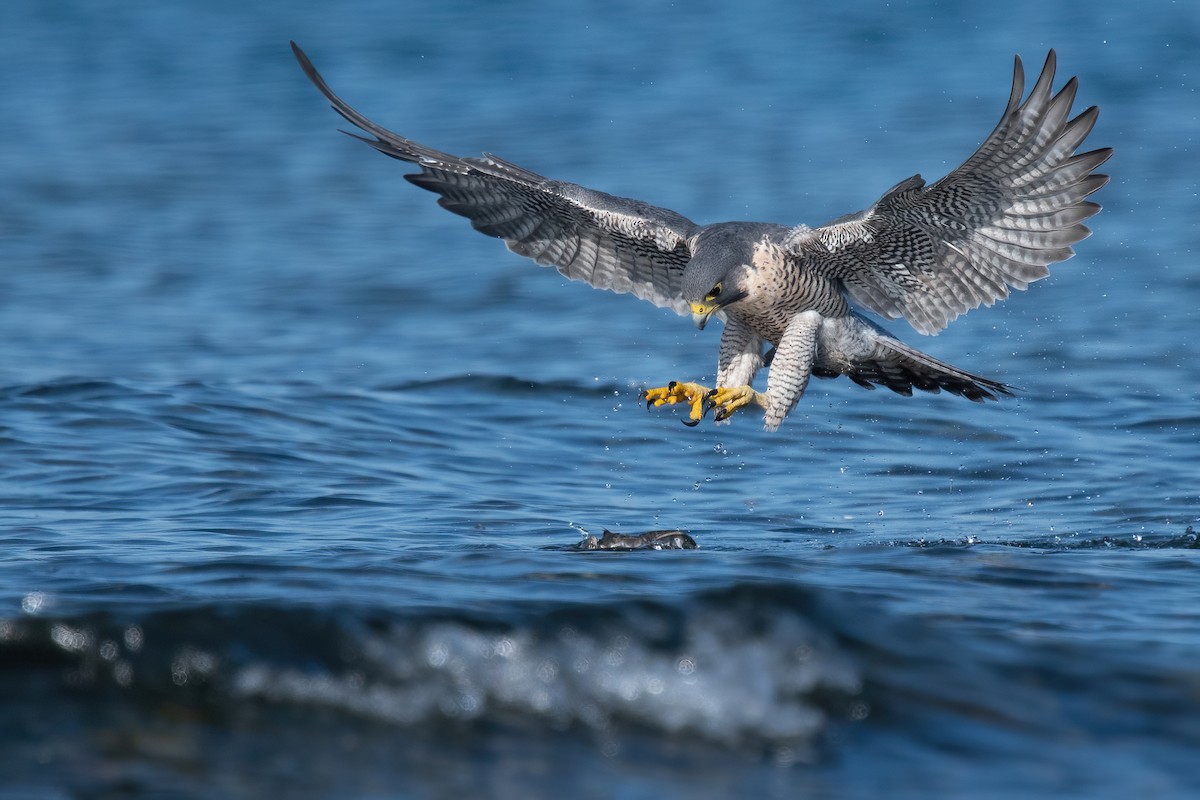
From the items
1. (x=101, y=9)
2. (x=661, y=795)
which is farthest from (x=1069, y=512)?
(x=101, y=9)

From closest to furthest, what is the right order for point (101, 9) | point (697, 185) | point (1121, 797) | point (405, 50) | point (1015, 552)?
point (1121, 797)
point (1015, 552)
point (697, 185)
point (405, 50)
point (101, 9)

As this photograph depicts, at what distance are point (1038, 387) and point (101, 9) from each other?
22.5 meters

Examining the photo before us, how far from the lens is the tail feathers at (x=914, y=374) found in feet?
25.7

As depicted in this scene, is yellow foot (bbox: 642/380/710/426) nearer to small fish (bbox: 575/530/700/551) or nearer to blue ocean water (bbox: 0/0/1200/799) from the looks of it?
blue ocean water (bbox: 0/0/1200/799)

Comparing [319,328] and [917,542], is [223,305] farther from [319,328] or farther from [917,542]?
[917,542]

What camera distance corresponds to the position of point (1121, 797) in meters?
4.59

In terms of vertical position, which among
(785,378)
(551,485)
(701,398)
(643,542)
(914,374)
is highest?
(914,374)

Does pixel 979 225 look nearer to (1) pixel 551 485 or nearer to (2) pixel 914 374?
(2) pixel 914 374

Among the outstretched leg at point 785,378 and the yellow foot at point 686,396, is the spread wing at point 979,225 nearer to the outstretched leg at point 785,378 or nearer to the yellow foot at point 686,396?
the outstretched leg at point 785,378

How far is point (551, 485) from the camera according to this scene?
927 centimetres

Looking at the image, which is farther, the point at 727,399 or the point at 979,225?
the point at 727,399

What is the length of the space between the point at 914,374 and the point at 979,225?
940 millimetres

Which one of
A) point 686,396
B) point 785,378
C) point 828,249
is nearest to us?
point 828,249

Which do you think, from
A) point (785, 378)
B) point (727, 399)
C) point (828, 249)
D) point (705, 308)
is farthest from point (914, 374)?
point (705, 308)
